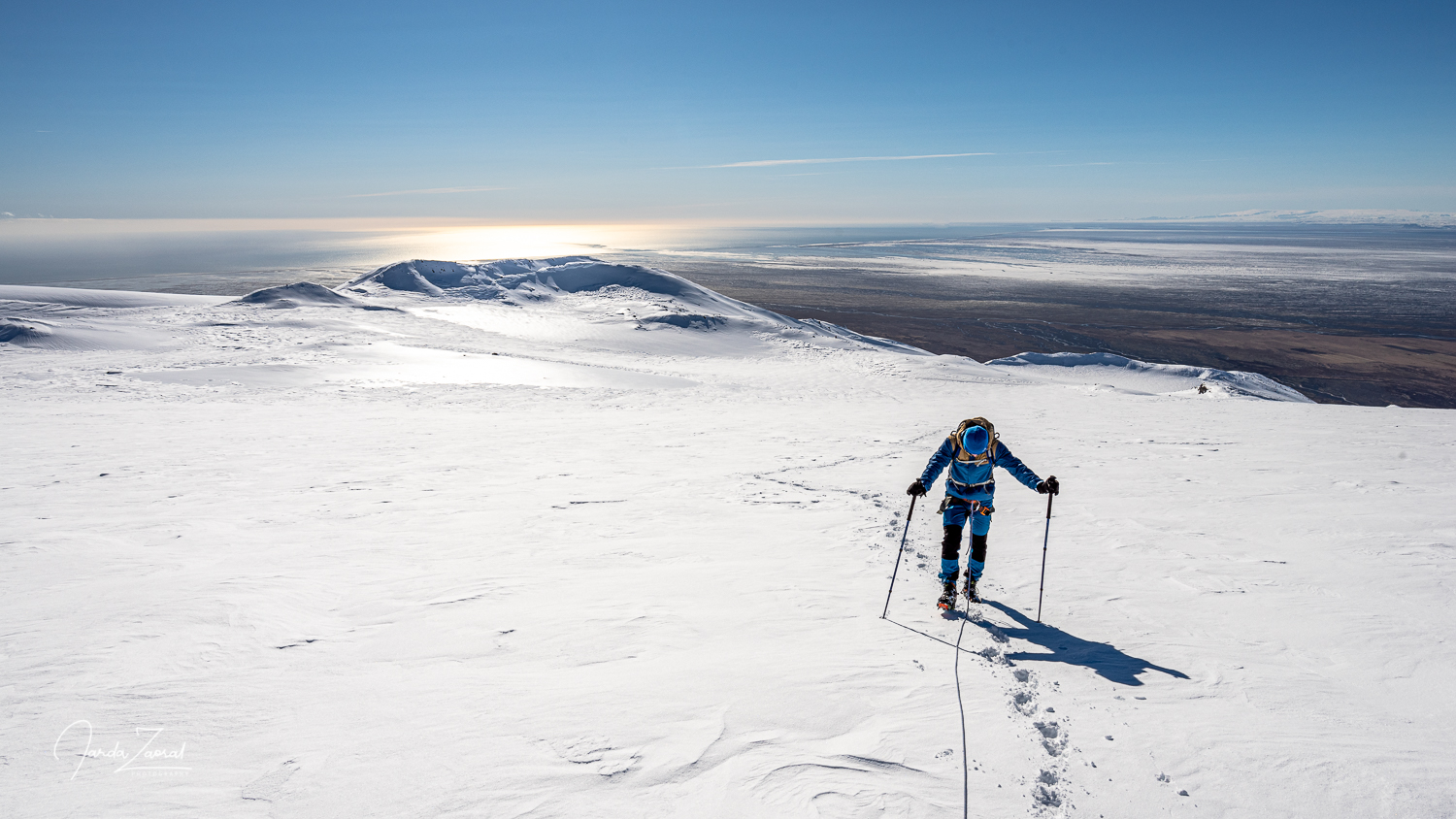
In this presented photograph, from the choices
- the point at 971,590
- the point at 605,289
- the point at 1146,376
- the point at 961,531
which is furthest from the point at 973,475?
the point at 605,289

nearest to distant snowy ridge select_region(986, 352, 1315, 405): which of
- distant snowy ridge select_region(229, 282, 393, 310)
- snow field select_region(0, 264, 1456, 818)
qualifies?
snow field select_region(0, 264, 1456, 818)

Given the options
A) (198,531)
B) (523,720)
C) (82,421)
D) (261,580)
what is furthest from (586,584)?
(82,421)

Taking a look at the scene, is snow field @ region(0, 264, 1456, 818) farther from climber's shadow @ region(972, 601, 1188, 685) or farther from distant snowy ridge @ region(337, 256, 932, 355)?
distant snowy ridge @ region(337, 256, 932, 355)

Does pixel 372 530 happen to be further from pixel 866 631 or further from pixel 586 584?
pixel 866 631

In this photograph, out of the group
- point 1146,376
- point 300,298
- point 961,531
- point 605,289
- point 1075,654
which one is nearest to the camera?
point 1075,654

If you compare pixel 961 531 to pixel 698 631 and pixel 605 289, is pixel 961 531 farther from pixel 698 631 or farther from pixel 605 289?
pixel 605 289

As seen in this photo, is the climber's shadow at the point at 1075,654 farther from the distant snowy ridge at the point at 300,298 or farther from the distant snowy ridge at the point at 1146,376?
the distant snowy ridge at the point at 300,298
